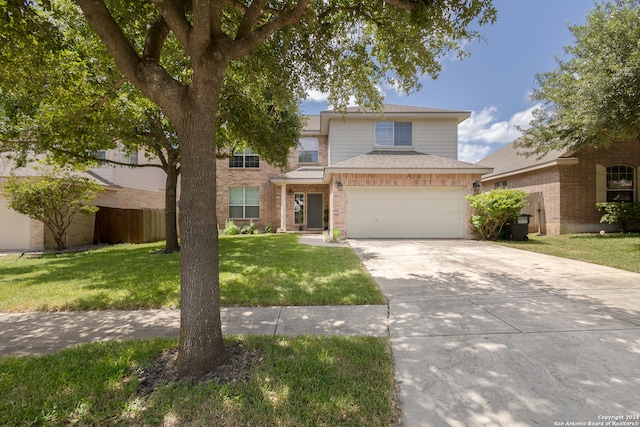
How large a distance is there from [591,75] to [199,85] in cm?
1304

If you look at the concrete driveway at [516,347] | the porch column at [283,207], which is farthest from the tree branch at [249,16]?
the porch column at [283,207]

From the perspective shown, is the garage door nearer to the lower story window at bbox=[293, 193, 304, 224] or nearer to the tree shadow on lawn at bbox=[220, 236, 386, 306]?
the tree shadow on lawn at bbox=[220, 236, 386, 306]

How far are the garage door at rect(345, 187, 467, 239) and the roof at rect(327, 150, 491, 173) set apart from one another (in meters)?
0.86

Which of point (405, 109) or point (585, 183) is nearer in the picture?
point (585, 183)

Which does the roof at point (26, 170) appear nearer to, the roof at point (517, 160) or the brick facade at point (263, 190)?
the brick facade at point (263, 190)

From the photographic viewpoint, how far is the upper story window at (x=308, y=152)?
60.4 feet

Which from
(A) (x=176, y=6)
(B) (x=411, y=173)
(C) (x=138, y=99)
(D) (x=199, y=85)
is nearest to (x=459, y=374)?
(D) (x=199, y=85)

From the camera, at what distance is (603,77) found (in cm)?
949

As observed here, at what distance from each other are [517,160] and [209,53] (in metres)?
20.3

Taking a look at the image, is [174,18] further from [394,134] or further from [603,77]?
[394,134]

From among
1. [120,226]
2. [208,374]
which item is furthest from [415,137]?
[120,226]

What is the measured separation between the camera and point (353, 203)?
41.8 feet

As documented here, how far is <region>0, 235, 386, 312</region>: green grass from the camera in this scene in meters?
4.75

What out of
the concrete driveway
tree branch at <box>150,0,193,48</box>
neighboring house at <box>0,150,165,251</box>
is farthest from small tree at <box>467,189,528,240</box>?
neighboring house at <box>0,150,165,251</box>
